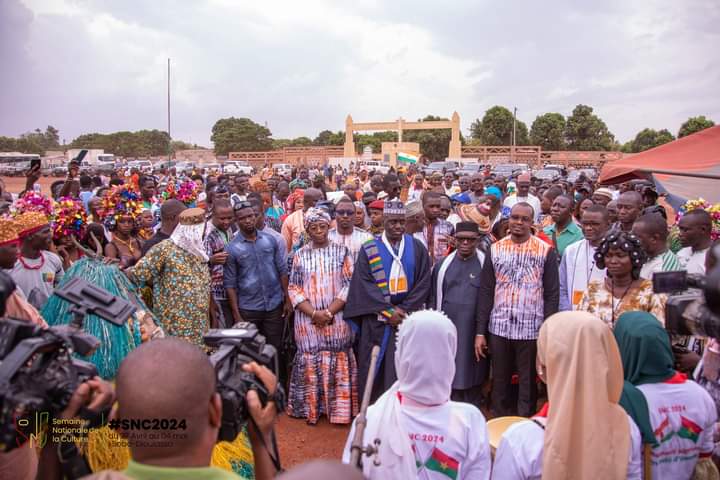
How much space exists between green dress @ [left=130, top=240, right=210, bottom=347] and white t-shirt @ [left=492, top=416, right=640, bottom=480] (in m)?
2.84

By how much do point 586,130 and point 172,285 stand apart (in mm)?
57185

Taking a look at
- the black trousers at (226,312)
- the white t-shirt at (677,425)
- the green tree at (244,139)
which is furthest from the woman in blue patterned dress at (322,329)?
the green tree at (244,139)

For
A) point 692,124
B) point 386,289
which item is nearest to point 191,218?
point 386,289

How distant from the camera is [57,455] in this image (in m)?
2.06

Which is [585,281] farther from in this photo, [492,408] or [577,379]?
[577,379]

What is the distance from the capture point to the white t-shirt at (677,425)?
2414mm

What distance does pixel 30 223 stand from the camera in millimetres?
4008

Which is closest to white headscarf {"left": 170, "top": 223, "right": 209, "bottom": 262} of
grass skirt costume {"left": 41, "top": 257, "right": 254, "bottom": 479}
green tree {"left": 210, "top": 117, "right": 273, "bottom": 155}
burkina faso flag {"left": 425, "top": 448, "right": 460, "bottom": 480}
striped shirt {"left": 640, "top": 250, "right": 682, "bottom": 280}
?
grass skirt costume {"left": 41, "top": 257, "right": 254, "bottom": 479}

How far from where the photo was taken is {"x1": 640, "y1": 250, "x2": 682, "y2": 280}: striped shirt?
4414mm

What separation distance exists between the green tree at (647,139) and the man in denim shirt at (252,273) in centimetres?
5919

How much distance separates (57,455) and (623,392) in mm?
2419

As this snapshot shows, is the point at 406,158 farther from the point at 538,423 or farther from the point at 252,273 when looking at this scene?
the point at 538,423

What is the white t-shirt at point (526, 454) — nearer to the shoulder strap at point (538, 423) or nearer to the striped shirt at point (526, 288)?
the shoulder strap at point (538, 423)

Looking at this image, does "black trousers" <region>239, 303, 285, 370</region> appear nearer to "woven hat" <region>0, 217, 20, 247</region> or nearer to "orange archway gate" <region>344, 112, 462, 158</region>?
"woven hat" <region>0, 217, 20, 247</region>
